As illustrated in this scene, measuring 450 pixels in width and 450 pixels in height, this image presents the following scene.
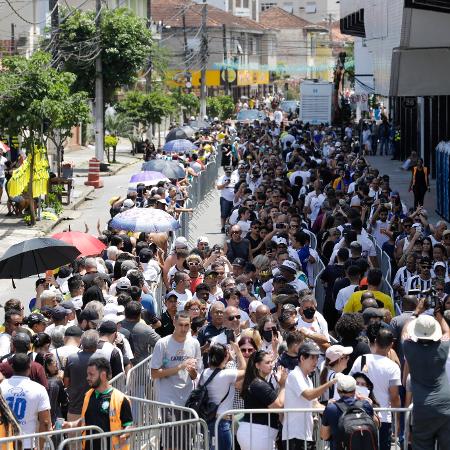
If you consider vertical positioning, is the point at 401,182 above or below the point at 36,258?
below

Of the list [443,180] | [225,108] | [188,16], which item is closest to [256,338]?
[443,180]

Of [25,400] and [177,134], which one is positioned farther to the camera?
[177,134]

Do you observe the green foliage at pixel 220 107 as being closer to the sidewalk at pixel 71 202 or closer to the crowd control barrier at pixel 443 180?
the sidewalk at pixel 71 202

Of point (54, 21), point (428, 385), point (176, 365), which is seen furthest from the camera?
point (54, 21)

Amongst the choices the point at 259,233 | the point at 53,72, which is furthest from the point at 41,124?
the point at 259,233

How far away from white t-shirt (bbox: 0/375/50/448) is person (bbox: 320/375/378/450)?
2.31m

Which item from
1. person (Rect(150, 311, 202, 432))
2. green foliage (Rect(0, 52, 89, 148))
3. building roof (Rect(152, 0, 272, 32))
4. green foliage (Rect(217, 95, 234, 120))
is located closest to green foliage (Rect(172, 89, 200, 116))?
green foliage (Rect(217, 95, 234, 120))

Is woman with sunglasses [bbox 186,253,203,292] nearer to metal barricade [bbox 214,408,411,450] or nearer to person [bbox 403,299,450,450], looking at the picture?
metal barricade [bbox 214,408,411,450]

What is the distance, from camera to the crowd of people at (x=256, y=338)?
31.5 feet

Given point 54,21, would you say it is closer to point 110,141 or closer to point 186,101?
point 110,141

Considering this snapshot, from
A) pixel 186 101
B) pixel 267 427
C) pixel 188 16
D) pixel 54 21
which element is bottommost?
pixel 267 427

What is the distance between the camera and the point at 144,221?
64.4ft

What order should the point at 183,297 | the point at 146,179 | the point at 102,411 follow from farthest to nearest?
the point at 146,179
the point at 183,297
the point at 102,411

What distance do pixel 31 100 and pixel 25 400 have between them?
2111cm
